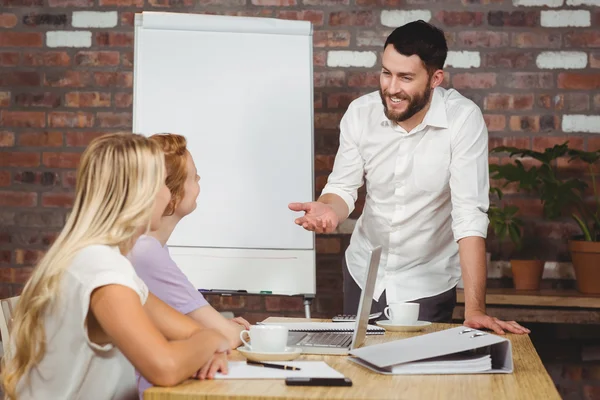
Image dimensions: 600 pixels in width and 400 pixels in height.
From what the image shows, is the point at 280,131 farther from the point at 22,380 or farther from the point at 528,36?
the point at 22,380

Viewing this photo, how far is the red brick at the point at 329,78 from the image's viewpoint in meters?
3.18

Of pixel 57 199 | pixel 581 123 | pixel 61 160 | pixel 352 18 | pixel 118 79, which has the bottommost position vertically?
pixel 57 199

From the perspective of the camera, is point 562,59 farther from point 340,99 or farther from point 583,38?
point 340,99

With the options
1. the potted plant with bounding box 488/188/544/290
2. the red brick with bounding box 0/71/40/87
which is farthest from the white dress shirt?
the red brick with bounding box 0/71/40/87

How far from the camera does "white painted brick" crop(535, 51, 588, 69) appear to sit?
307 centimetres

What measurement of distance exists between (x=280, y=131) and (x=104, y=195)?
4.79 ft

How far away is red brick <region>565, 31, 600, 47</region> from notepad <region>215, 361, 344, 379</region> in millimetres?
2090

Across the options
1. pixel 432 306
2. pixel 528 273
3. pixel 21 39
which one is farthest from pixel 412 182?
pixel 21 39

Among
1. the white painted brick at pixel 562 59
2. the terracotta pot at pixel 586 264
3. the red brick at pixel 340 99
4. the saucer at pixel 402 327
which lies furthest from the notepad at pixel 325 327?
the white painted brick at pixel 562 59

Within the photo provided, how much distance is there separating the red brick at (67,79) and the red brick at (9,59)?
147mm

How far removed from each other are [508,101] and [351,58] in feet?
2.05

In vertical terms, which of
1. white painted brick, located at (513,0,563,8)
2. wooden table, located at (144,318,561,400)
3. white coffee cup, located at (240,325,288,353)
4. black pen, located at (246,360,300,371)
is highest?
white painted brick, located at (513,0,563,8)

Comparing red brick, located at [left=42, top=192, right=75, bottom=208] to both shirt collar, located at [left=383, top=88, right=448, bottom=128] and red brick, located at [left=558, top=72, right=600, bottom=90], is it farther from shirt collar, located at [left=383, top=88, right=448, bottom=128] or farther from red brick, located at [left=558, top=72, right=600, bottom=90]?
red brick, located at [left=558, top=72, right=600, bottom=90]

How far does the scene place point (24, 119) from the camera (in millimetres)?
3348
